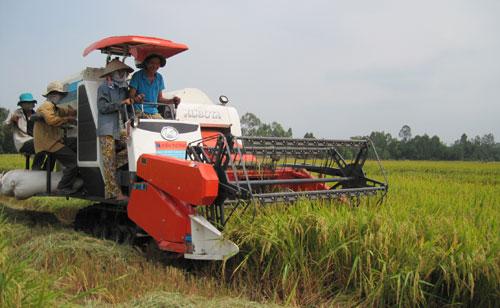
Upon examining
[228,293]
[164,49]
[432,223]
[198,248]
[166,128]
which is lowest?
[228,293]

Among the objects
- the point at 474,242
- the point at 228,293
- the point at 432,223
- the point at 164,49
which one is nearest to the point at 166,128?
the point at 164,49

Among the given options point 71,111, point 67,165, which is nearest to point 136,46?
point 71,111

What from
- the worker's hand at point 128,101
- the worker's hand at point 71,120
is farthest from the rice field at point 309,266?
the worker's hand at point 71,120

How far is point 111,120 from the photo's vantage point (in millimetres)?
5711

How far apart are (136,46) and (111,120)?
3.33 ft

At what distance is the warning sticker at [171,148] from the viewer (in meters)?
5.47

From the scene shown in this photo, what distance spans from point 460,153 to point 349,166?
6646 cm

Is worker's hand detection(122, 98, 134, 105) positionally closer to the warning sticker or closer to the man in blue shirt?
the man in blue shirt

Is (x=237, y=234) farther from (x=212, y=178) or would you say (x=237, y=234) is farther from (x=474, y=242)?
(x=474, y=242)

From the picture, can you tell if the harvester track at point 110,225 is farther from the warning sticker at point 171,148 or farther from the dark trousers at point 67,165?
the warning sticker at point 171,148

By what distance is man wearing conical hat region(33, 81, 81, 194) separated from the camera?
253 inches

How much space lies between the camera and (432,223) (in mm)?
4281

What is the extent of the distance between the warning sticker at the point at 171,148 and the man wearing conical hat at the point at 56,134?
1615mm

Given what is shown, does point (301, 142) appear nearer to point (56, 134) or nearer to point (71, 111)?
point (71, 111)
